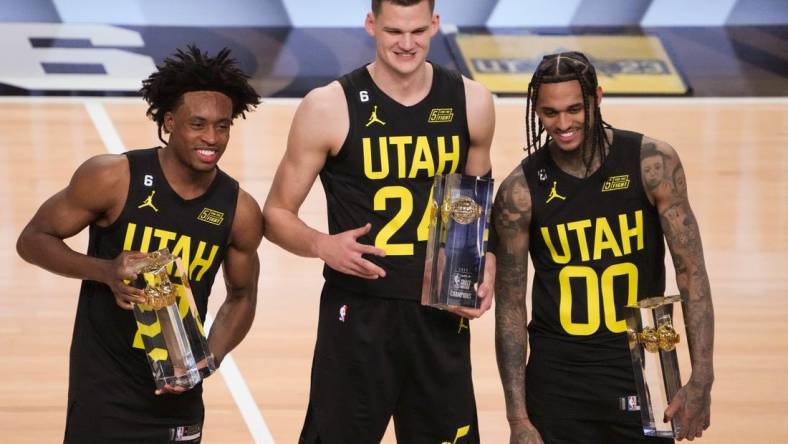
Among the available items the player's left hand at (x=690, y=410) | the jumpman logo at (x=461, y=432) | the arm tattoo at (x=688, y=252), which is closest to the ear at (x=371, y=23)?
the arm tattoo at (x=688, y=252)

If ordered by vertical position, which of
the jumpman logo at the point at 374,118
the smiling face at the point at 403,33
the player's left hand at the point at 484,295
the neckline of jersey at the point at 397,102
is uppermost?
the smiling face at the point at 403,33

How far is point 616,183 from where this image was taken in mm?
3869

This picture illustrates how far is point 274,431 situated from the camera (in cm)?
566

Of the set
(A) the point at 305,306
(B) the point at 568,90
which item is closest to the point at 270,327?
(A) the point at 305,306

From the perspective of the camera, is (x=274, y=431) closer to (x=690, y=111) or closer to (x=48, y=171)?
(x=48, y=171)

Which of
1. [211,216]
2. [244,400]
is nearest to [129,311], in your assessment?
[211,216]

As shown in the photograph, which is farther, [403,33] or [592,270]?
[403,33]

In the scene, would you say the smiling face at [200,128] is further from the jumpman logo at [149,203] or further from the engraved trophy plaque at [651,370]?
the engraved trophy plaque at [651,370]

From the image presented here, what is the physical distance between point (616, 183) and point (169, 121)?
1.36 m

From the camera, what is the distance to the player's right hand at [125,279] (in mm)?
3568

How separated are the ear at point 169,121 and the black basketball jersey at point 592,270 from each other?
1083mm

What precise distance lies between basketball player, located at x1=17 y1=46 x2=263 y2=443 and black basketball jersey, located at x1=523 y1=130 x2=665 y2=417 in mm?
969

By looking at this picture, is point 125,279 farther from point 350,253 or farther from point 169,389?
point 350,253

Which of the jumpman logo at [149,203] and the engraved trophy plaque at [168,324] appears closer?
the engraved trophy plaque at [168,324]
